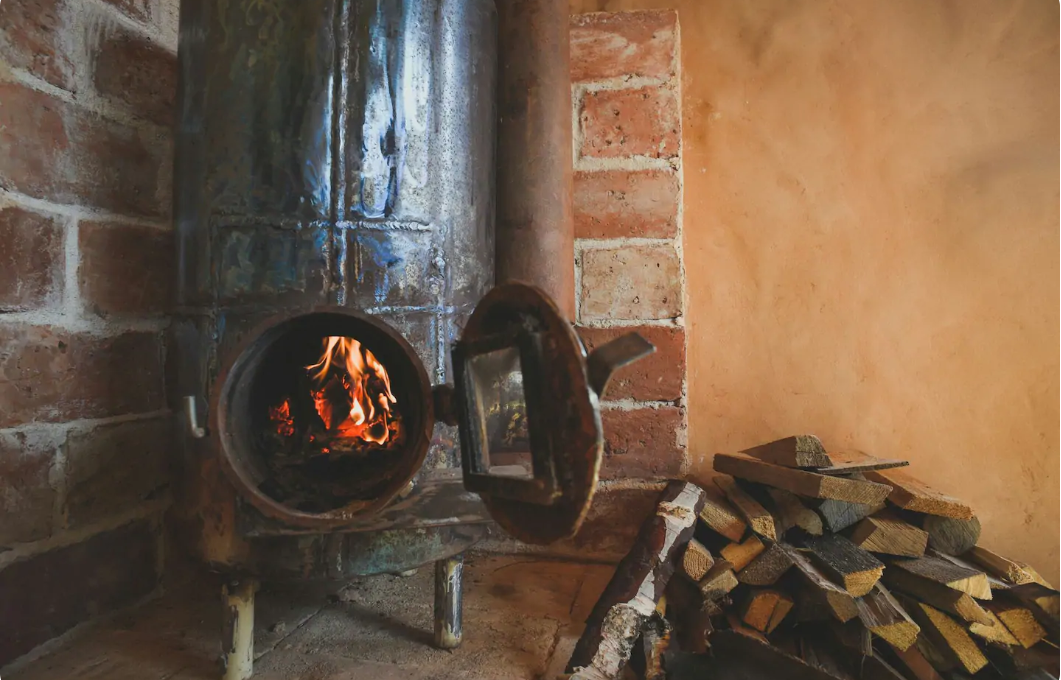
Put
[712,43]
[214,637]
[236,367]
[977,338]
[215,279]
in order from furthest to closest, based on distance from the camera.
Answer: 1. [712,43]
2. [977,338]
3. [214,637]
4. [215,279]
5. [236,367]

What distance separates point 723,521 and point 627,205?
0.81 m

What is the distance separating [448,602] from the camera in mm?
1143

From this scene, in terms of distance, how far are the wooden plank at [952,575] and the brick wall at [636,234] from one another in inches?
21.1

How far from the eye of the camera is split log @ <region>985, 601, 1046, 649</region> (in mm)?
1275

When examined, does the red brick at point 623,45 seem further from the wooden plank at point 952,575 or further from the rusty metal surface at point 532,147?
the wooden plank at point 952,575

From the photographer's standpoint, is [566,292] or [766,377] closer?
[566,292]

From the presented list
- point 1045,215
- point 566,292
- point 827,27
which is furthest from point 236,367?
point 1045,215

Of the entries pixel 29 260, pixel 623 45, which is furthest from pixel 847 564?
pixel 29 260

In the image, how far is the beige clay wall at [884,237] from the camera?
5.23 feet

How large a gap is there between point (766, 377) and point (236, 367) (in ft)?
4.32

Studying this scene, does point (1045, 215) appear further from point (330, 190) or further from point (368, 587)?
point (368, 587)

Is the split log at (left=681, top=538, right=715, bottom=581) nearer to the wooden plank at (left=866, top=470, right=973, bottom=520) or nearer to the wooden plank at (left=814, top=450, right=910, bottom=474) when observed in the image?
the wooden plank at (left=814, top=450, right=910, bottom=474)

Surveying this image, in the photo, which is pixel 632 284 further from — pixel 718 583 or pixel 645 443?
pixel 718 583

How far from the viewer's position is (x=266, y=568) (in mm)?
990
